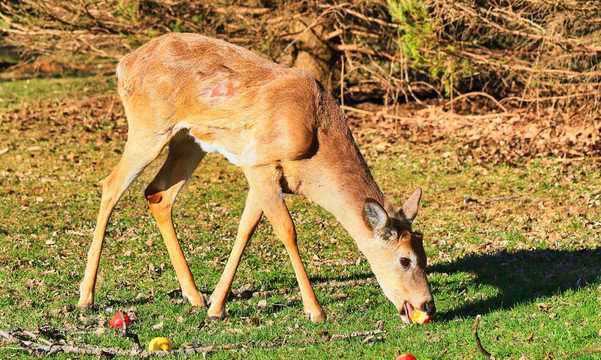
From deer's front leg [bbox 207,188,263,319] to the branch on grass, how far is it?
0.95 metres

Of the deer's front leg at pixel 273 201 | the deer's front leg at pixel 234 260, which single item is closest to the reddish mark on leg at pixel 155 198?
the deer's front leg at pixel 234 260

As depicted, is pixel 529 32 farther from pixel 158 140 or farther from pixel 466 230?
pixel 158 140

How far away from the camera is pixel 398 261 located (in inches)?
273

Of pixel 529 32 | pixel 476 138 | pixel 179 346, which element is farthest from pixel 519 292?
pixel 529 32

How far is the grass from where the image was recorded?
666 cm

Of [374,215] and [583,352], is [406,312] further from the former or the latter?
[583,352]

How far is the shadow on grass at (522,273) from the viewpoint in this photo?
7.66 m

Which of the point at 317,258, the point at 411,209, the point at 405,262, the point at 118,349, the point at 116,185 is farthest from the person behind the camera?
the point at 317,258

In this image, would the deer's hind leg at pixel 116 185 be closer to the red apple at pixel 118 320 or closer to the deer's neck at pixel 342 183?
the red apple at pixel 118 320

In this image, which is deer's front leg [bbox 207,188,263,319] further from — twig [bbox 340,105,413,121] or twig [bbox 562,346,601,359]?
twig [bbox 340,105,413,121]

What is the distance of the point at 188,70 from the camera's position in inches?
315

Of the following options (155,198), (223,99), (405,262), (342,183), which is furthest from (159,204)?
(405,262)

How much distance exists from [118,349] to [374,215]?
2428 millimetres

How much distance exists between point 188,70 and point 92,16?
9492 mm
